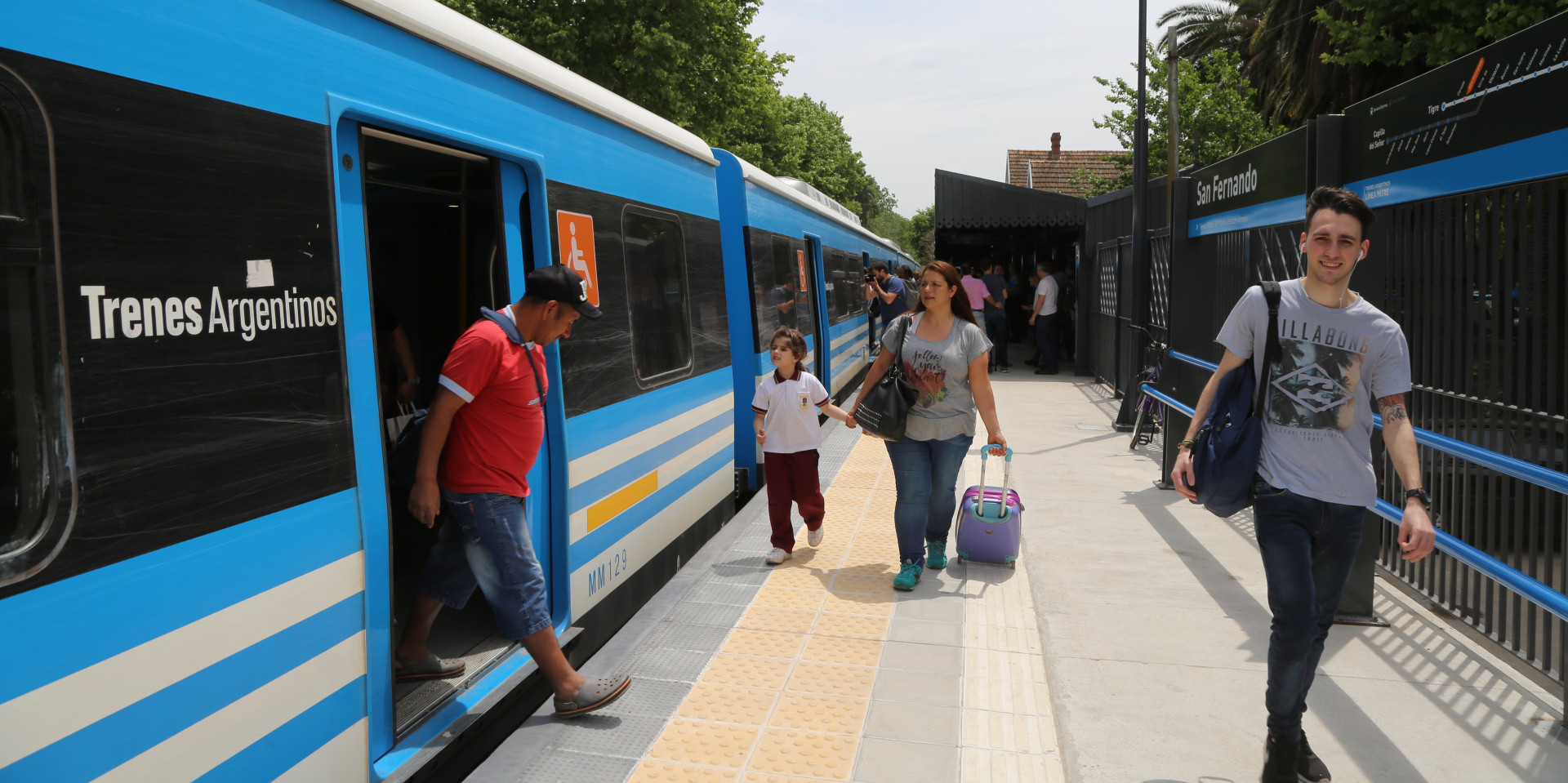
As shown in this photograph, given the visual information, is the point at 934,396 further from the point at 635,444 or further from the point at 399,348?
the point at 399,348

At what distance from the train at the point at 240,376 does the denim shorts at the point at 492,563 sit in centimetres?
32

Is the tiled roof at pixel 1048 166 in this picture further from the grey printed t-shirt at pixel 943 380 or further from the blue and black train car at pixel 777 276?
the grey printed t-shirt at pixel 943 380

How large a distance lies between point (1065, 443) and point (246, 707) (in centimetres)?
956

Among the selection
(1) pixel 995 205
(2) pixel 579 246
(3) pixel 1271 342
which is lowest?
(3) pixel 1271 342

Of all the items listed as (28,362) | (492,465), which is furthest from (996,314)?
(28,362)

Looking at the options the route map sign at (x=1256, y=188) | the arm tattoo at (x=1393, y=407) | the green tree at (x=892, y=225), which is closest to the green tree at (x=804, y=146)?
the route map sign at (x=1256, y=188)

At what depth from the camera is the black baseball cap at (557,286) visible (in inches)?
143

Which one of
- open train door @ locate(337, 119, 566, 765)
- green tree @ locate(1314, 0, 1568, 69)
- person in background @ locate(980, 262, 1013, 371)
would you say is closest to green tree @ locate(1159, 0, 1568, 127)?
green tree @ locate(1314, 0, 1568, 69)

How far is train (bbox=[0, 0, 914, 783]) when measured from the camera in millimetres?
2053

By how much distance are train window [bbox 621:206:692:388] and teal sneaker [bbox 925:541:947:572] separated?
179 cm

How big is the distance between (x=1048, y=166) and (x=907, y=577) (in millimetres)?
57660

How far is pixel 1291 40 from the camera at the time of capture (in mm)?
26656

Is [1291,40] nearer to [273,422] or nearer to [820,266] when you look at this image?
[820,266]

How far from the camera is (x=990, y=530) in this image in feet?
20.4
